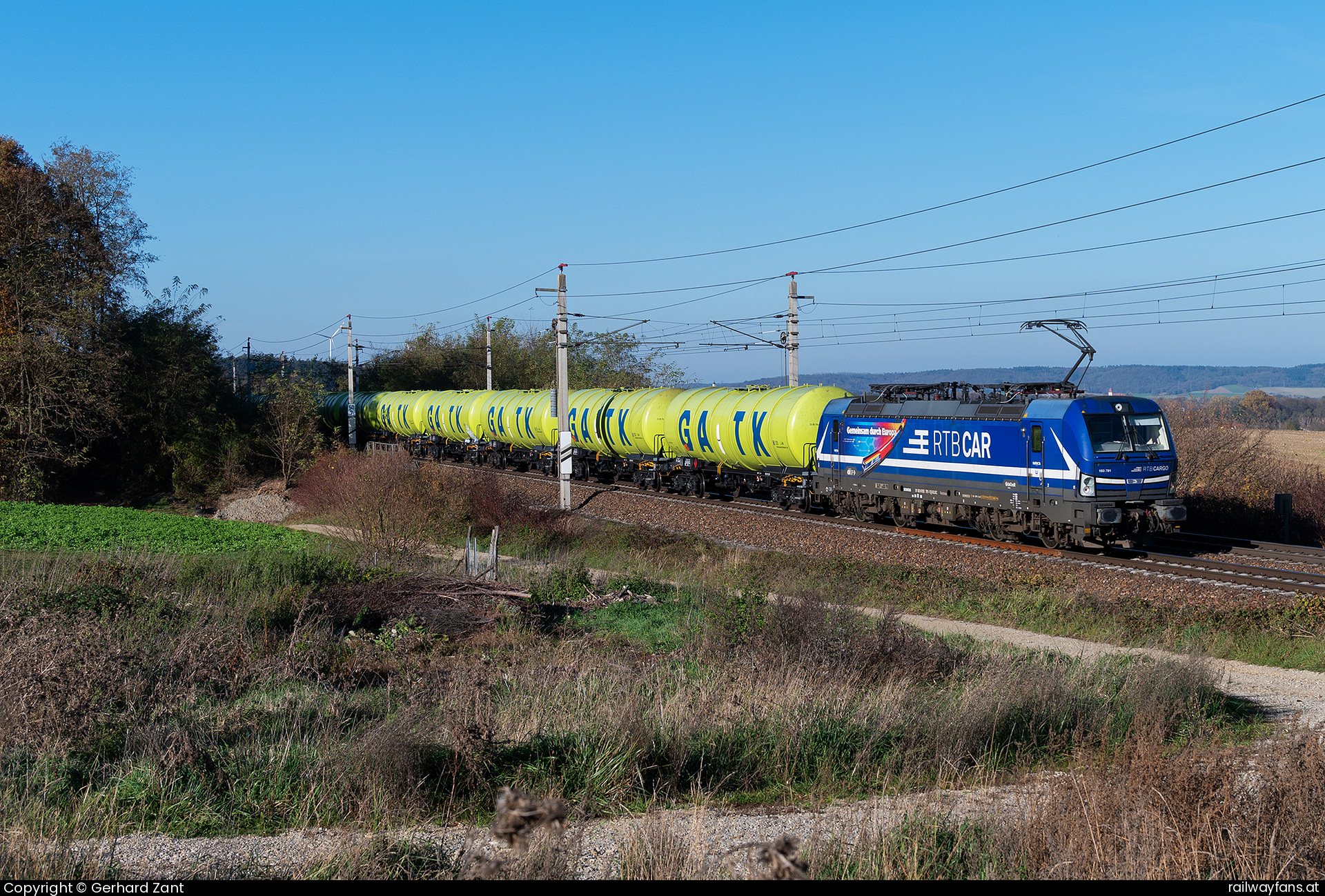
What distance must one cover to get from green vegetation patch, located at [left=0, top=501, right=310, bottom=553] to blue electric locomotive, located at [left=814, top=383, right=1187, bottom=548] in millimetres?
14806

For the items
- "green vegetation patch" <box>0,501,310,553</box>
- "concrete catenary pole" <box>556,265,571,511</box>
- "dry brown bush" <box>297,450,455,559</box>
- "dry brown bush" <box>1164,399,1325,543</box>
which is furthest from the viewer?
"concrete catenary pole" <box>556,265,571,511</box>

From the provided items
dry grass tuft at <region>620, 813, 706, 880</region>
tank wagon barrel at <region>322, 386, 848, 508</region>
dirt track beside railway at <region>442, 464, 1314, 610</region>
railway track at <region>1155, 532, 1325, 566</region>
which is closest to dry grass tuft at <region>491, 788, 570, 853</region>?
dry grass tuft at <region>620, 813, 706, 880</region>

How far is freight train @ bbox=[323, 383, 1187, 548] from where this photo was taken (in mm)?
20109

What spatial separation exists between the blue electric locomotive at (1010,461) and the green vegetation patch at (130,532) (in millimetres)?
14806

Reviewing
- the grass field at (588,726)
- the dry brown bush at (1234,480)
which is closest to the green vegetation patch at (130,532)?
the grass field at (588,726)

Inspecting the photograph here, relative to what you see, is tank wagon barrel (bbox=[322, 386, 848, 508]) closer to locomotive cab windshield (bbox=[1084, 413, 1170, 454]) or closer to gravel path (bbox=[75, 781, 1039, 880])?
locomotive cab windshield (bbox=[1084, 413, 1170, 454])

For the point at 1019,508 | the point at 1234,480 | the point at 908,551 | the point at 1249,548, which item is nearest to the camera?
the point at 1019,508

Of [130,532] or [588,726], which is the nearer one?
[588,726]

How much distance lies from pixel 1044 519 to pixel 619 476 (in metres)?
19.7

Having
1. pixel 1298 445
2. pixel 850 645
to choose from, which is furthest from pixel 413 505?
pixel 1298 445

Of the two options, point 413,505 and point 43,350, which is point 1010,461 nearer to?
point 413,505

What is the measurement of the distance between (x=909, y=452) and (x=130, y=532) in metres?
20.0

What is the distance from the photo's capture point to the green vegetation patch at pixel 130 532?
818 inches

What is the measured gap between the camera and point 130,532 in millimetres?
23250
